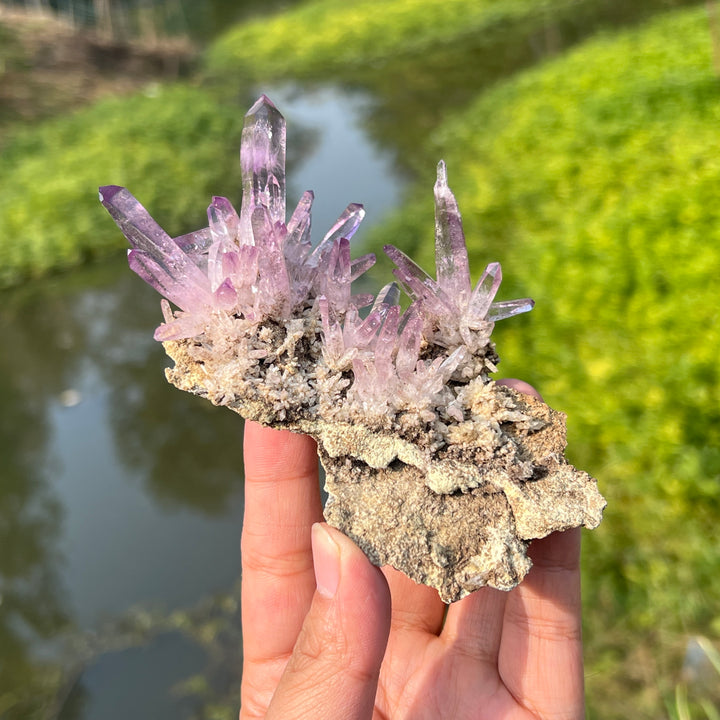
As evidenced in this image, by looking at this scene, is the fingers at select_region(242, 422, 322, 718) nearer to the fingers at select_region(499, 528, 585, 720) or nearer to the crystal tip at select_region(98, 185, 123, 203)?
the fingers at select_region(499, 528, 585, 720)

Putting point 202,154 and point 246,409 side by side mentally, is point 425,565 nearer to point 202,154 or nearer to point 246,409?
point 246,409

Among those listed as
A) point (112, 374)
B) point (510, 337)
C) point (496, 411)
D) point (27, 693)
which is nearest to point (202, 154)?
point (112, 374)

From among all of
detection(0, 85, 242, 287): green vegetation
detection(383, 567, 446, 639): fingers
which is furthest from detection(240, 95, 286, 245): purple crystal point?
detection(0, 85, 242, 287): green vegetation

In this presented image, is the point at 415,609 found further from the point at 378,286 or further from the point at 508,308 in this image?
the point at 378,286

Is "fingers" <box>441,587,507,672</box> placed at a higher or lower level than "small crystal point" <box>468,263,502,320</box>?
lower

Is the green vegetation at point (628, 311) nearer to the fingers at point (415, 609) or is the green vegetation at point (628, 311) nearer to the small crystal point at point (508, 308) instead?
the fingers at point (415, 609)
